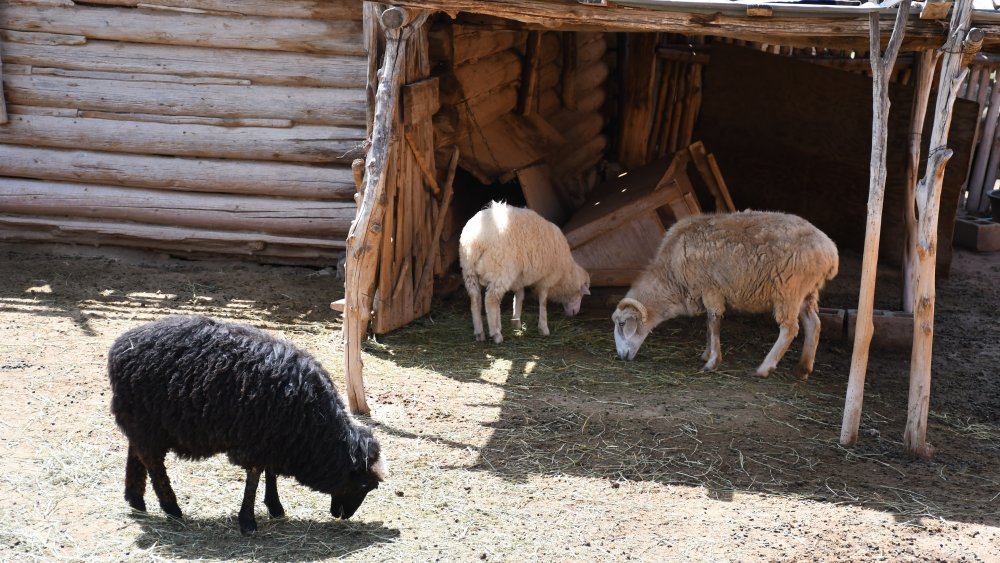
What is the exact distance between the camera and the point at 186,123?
33.3 ft

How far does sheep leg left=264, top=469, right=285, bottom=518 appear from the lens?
528cm

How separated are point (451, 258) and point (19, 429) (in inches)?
189

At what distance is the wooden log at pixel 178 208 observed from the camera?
33.4 feet

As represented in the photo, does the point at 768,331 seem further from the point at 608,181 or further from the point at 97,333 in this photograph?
the point at 97,333

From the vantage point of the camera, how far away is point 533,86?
1196 centimetres

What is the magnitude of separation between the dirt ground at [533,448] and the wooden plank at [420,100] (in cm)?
197

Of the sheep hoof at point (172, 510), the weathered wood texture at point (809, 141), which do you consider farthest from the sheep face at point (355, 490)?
the weathered wood texture at point (809, 141)

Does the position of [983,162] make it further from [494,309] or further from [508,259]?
[494,309]

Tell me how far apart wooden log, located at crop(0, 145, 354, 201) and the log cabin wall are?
1 cm

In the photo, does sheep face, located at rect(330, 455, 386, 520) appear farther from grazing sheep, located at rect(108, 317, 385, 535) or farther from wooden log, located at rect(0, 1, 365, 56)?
wooden log, located at rect(0, 1, 365, 56)

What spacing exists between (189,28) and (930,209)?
725 centimetres

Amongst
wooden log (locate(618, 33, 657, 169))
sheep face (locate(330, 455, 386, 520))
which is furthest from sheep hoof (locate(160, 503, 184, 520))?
wooden log (locate(618, 33, 657, 169))

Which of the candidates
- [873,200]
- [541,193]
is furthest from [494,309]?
[873,200]

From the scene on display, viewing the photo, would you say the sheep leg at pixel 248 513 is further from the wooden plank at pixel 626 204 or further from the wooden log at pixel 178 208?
the wooden plank at pixel 626 204
